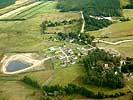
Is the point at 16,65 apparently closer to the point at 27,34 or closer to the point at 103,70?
the point at 103,70

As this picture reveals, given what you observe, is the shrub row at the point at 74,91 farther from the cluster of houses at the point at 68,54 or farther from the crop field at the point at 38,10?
the crop field at the point at 38,10

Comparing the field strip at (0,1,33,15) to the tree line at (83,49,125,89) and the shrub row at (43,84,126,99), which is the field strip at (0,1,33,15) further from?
the shrub row at (43,84,126,99)

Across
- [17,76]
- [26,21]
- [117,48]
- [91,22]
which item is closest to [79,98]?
[17,76]

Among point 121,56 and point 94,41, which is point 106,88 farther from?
point 94,41

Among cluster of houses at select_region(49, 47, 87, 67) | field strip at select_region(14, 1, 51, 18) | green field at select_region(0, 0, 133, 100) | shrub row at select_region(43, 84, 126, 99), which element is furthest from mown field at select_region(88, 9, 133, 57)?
field strip at select_region(14, 1, 51, 18)

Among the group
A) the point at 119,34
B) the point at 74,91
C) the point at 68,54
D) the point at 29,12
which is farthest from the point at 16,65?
the point at 29,12

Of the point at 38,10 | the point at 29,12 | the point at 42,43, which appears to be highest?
the point at 38,10

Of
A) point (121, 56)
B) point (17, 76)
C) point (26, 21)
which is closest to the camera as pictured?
point (17, 76)

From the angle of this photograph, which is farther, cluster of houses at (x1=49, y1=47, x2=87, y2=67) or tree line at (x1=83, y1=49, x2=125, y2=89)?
cluster of houses at (x1=49, y1=47, x2=87, y2=67)
